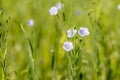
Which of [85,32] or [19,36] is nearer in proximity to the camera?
[85,32]

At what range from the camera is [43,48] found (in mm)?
3062

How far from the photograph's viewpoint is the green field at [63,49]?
1871 mm

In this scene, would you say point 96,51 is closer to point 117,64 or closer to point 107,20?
point 117,64

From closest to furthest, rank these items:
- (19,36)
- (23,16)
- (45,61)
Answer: (45,61) < (19,36) < (23,16)

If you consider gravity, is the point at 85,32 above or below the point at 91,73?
above

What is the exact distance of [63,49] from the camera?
242cm

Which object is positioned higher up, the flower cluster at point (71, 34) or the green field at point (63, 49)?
the flower cluster at point (71, 34)

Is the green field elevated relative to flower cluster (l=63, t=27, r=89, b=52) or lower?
lower

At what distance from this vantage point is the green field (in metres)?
1.87

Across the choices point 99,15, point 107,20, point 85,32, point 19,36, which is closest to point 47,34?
point 19,36

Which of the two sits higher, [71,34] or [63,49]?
[71,34]

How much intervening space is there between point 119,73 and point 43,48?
2.63 feet

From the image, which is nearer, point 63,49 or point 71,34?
point 71,34

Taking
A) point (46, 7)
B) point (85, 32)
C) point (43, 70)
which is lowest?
point (46, 7)
